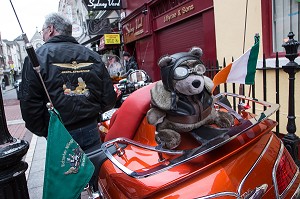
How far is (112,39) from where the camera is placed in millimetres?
14461

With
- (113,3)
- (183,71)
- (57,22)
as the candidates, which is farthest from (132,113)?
(113,3)

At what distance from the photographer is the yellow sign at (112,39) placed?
14.1 metres

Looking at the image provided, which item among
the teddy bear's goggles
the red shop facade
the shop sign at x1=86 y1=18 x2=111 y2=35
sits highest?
the shop sign at x1=86 y1=18 x2=111 y2=35

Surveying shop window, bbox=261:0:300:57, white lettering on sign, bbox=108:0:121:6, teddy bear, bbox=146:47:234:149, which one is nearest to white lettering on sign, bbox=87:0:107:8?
white lettering on sign, bbox=108:0:121:6

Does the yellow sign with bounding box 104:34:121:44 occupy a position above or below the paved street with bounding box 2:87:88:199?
above

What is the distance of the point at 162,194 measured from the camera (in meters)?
1.43

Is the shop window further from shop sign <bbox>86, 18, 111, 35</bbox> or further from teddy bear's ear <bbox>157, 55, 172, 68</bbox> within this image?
shop sign <bbox>86, 18, 111, 35</bbox>

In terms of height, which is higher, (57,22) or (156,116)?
(57,22)

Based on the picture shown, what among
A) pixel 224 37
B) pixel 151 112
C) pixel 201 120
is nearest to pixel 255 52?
pixel 201 120

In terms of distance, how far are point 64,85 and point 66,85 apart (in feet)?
0.06

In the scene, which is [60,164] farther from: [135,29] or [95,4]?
[95,4]

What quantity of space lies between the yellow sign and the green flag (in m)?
12.9

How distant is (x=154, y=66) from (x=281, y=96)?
264 inches

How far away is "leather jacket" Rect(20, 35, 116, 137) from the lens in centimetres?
234
